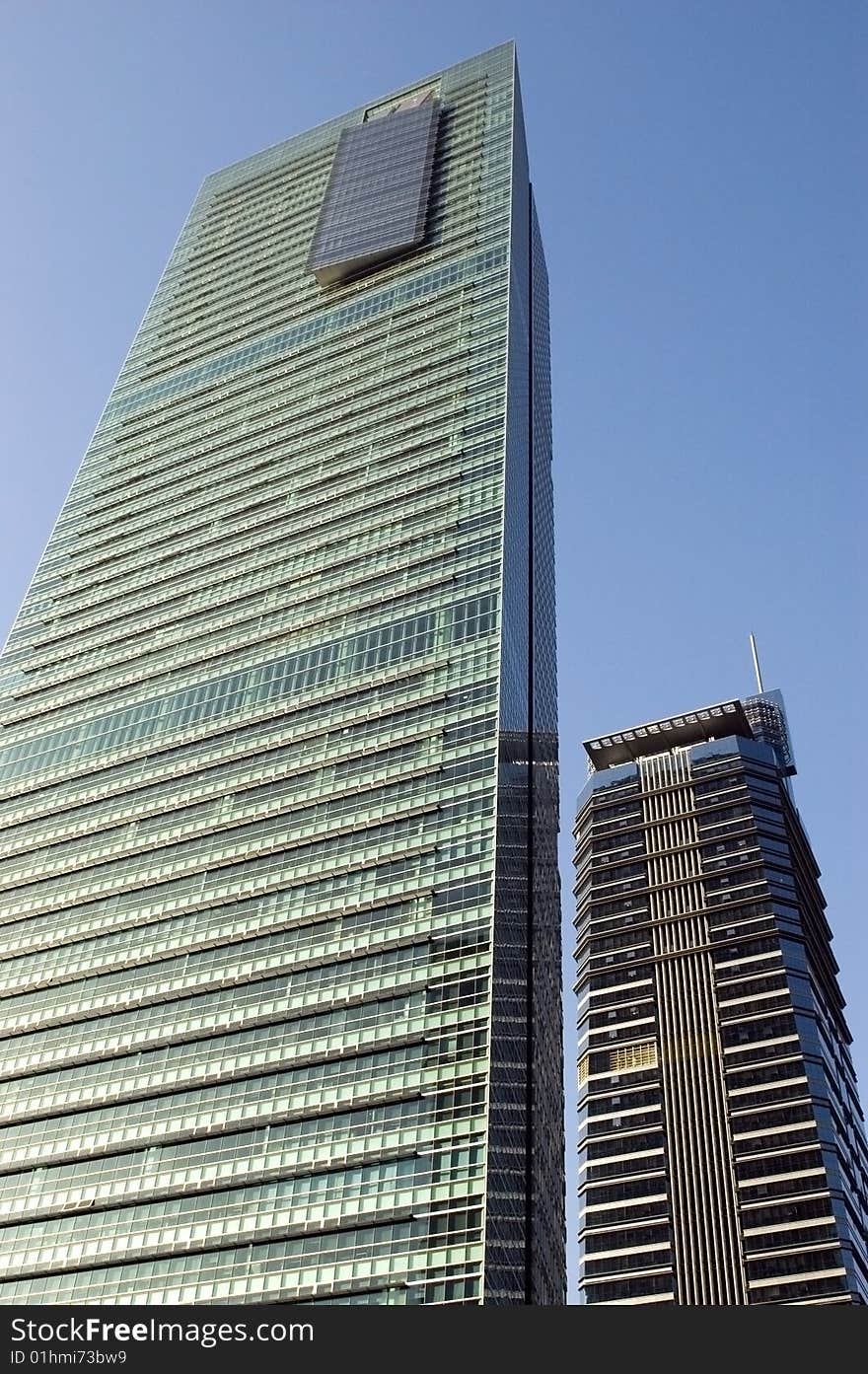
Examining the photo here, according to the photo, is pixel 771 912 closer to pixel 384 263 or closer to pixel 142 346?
pixel 384 263

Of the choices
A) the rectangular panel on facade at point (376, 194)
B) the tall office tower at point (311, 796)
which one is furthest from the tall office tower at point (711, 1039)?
the rectangular panel on facade at point (376, 194)

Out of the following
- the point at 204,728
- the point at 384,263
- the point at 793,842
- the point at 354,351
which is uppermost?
the point at 384,263

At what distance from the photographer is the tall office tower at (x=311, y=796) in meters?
81.6

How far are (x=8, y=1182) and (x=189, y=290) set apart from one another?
11788cm

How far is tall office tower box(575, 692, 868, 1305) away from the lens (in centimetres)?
12238

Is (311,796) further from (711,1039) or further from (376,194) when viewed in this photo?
(376,194)

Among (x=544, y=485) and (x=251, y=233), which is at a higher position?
(x=251, y=233)

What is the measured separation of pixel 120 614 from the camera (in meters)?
134

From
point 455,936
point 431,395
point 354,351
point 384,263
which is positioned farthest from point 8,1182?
point 384,263

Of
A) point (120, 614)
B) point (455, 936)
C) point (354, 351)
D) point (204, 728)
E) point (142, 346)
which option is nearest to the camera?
point (455, 936)

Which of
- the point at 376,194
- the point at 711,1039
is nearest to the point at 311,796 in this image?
the point at 711,1039

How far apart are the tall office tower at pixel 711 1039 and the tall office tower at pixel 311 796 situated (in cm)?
3491

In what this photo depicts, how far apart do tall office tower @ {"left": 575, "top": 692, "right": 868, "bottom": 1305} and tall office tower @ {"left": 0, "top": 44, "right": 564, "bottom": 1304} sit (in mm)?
34912

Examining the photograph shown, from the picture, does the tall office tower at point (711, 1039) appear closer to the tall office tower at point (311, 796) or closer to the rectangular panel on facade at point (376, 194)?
the tall office tower at point (311, 796)
